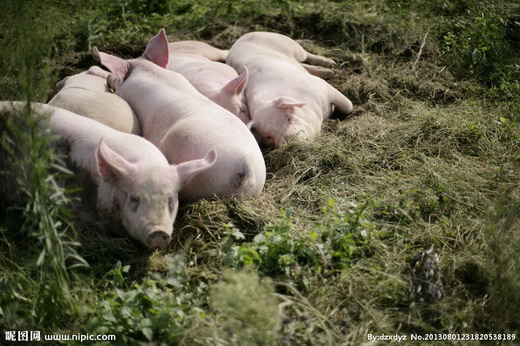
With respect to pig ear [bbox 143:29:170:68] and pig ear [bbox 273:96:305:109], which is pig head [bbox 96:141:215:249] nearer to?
pig ear [bbox 273:96:305:109]

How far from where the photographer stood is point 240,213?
15.8 ft

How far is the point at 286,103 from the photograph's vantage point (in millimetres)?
5996

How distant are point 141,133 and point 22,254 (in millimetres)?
1617

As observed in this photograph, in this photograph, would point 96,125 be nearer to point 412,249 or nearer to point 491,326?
point 412,249

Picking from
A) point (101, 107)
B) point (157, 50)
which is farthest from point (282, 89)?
point (101, 107)

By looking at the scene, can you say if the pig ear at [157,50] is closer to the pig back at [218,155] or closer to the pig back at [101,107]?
the pig back at [101,107]

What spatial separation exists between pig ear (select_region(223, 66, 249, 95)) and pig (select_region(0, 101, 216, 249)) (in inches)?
60.5

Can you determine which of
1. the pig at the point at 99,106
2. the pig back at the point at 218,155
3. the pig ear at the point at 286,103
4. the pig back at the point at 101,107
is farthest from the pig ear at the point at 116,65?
the pig ear at the point at 286,103

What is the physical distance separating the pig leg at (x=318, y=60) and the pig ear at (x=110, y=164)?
13.0 feet

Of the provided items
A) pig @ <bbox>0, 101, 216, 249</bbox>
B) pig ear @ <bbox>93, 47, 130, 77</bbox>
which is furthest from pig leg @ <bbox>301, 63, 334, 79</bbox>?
pig @ <bbox>0, 101, 216, 249</bbox>

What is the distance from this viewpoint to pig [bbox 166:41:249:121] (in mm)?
6176

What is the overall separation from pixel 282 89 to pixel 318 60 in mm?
1404

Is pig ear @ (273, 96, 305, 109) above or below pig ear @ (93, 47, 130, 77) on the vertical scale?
below

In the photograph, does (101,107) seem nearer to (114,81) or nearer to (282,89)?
(114,81)
